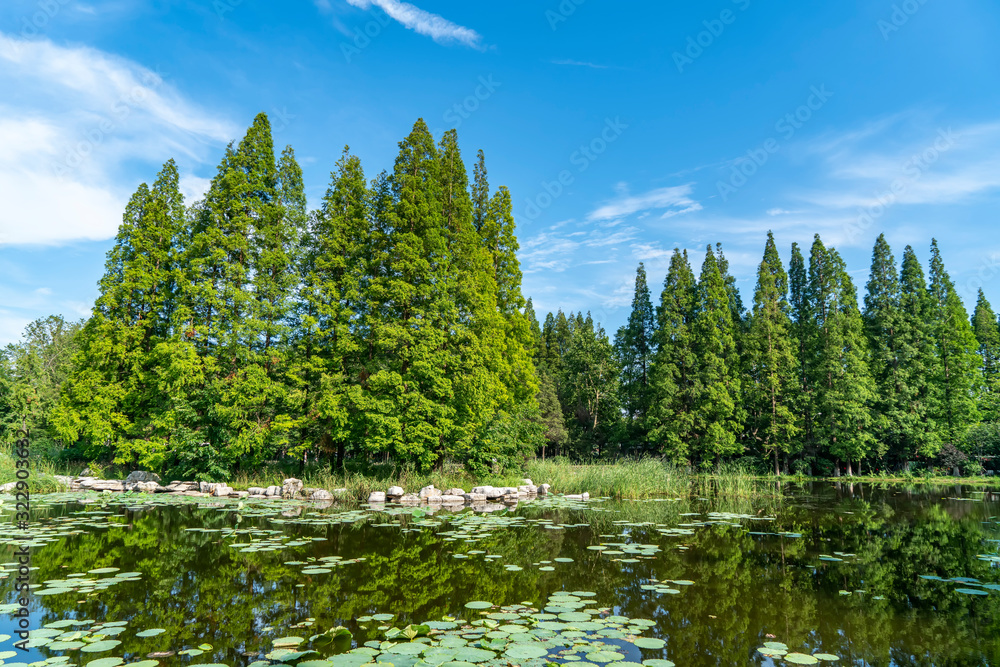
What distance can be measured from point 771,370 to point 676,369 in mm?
5746

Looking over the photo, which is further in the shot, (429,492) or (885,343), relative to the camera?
(885,343)

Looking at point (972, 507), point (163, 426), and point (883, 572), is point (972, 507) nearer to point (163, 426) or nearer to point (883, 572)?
point (883, 572)

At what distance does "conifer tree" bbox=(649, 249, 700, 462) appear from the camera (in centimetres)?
2969

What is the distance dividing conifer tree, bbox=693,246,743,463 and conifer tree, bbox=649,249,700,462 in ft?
1.63

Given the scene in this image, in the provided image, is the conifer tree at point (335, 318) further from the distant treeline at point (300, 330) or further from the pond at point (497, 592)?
the pond at point (497, 592)

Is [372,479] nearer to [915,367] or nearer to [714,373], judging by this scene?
[714,373]

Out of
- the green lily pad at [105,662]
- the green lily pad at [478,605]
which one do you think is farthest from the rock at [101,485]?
the green lily pad at [478,605]

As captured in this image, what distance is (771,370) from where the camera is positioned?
99.7 ft

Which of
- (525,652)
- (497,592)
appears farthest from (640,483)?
(525,652)

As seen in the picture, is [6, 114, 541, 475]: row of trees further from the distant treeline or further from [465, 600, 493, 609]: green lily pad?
[465, 600, 493, 609]: green lily pad

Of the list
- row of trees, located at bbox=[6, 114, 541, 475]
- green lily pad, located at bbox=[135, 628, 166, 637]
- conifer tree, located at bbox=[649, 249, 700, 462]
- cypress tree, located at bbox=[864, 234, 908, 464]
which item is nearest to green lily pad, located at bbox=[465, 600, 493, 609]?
green lily pad, located at bbox=[135, 628, 166, 637]

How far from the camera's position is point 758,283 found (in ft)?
107

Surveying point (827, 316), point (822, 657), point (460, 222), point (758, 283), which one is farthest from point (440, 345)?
point (827, 316)

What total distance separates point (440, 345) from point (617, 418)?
78.5 feet
